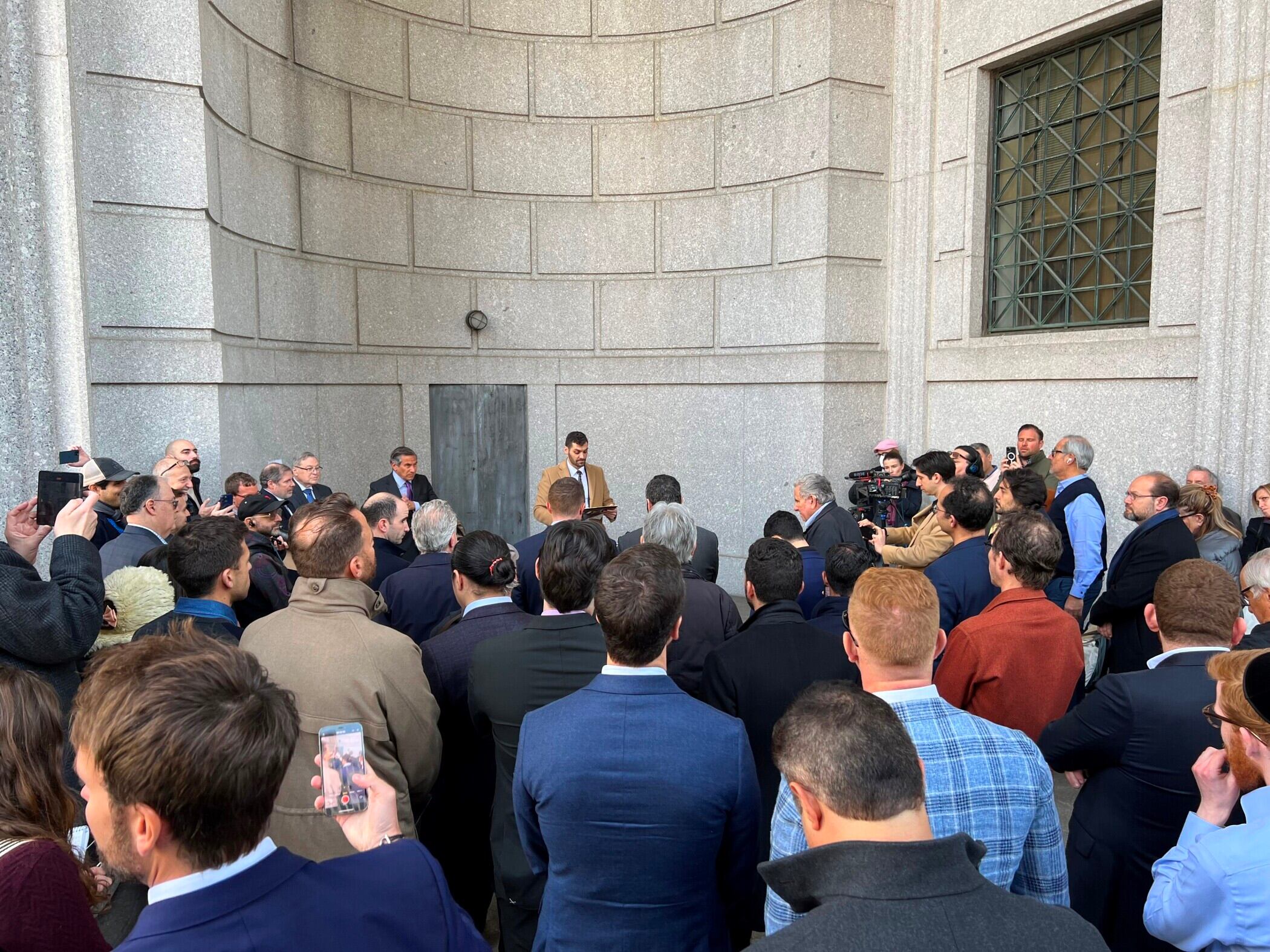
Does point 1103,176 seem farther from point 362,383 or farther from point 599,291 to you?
point 362,383

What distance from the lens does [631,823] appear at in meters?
2.16

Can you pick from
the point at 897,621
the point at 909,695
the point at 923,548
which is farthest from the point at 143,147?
the point at 909,695

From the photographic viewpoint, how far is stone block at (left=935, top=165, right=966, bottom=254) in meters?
8.90

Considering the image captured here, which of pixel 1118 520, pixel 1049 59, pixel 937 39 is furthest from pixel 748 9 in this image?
pixel 1118 520

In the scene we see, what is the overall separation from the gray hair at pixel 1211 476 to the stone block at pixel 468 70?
308 inches

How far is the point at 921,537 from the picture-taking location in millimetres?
5051

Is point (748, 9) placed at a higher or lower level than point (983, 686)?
higher

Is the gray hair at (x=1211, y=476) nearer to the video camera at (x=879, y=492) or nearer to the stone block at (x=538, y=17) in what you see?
the video camera at (x=879, y=492)

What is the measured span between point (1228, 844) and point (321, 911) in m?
1.71

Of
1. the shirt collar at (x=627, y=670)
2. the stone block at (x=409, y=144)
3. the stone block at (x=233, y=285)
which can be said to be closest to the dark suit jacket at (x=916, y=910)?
the shirt collar at (x=627, y=670)

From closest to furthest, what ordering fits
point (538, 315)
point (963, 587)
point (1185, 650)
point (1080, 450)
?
point (1185, 650), point (963, 587), point (1080, 450), point (538, 315)

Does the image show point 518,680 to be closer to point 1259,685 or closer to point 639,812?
point 639,812

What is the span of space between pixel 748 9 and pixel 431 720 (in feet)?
30.2

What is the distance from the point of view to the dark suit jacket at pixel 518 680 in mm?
2830
